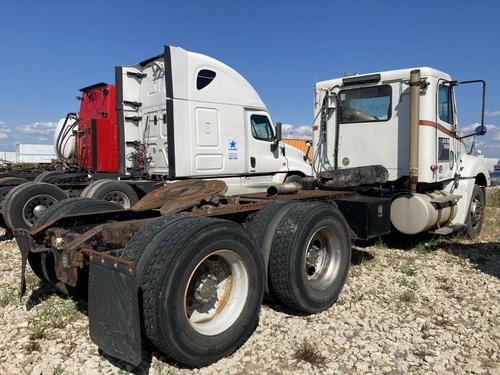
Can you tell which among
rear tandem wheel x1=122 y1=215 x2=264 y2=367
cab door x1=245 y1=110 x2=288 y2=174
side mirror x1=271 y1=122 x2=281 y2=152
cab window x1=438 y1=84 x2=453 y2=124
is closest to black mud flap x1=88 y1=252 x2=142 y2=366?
rear tandem wheel x1=122 y1=215 x2=264 y2=367

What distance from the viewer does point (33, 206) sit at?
25.8 ft

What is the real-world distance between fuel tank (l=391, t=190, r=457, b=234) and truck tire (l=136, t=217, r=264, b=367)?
13.0ft

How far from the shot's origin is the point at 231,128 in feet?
31.0

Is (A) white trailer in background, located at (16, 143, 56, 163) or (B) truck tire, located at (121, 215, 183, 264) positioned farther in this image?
(A) white trailer in background, located at (16, 143, 56, 163)

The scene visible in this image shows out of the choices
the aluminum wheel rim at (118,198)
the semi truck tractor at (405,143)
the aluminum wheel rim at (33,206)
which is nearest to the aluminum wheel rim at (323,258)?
the semi truck tractor at (405,143)

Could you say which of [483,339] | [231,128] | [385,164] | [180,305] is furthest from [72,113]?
[483,339]

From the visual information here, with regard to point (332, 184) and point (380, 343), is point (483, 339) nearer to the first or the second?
point (380, 343)

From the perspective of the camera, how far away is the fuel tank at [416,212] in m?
6.65

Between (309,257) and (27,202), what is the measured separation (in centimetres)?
568

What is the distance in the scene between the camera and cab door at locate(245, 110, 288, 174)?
996 centimetres

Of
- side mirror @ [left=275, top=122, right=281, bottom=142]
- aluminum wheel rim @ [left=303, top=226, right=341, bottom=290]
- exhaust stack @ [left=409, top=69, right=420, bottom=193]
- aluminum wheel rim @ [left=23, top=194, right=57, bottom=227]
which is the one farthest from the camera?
side mirror @ [left=275, top=122, right=281, bottom=142]

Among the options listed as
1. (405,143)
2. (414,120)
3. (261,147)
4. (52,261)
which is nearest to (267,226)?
(52,261)

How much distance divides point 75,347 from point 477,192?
763 cm

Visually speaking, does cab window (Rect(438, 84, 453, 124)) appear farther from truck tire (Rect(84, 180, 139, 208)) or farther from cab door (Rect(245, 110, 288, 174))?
truck tire (Rect(84, 180, 139, 208))
